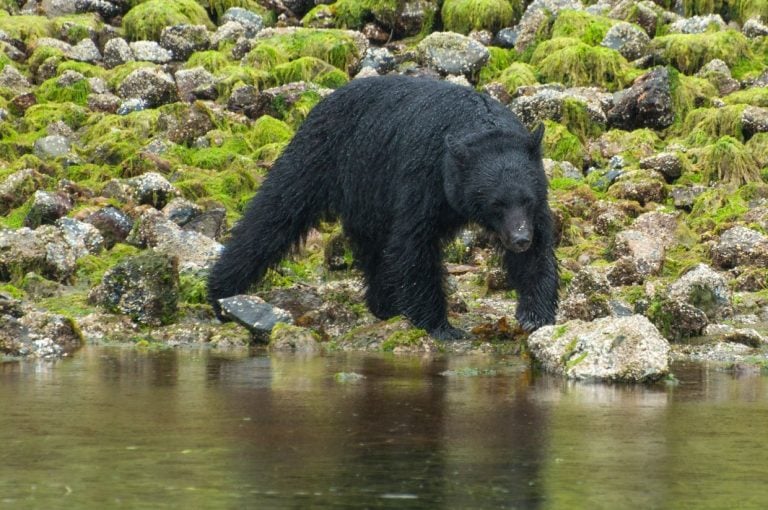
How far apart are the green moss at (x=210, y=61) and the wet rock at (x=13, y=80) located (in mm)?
2292

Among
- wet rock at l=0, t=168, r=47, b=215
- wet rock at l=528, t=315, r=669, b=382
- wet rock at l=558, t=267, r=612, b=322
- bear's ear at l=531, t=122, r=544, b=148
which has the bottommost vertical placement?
wet rock at l=528, t=315, r=669, b=382

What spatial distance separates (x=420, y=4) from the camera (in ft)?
82.5

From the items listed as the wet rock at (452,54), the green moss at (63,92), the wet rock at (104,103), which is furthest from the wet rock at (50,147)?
the wet rock at (452,54)

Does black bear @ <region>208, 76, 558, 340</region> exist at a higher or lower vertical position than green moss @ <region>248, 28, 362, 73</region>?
lower

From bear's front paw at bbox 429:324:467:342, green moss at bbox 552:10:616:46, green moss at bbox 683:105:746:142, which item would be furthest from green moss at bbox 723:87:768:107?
bear's front paw at bbox 429:324:467:342

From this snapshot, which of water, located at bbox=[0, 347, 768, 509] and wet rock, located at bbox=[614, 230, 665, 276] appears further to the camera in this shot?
wet rock, located at bbox=[614, 230, 665, 276]

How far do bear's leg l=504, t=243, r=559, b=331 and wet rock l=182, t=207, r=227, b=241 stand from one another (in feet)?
16.4

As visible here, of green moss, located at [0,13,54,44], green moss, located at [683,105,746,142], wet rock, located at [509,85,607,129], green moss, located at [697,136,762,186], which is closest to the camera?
green moss, located at [697,136,762,186]

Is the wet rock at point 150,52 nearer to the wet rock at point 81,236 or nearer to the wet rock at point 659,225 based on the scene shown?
the wet rock at point 81,236

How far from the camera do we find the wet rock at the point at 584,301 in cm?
1258

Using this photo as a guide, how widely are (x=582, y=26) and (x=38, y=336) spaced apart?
13775 millimetres

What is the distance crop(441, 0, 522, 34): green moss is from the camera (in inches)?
969

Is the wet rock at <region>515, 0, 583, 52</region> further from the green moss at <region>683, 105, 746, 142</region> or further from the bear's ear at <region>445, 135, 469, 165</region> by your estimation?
the bear's ear at <region>445, 135, 469, 165</region>

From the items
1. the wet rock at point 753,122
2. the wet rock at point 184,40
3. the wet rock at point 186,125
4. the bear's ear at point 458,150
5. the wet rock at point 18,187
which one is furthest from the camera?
the wet rock at point 184,40
